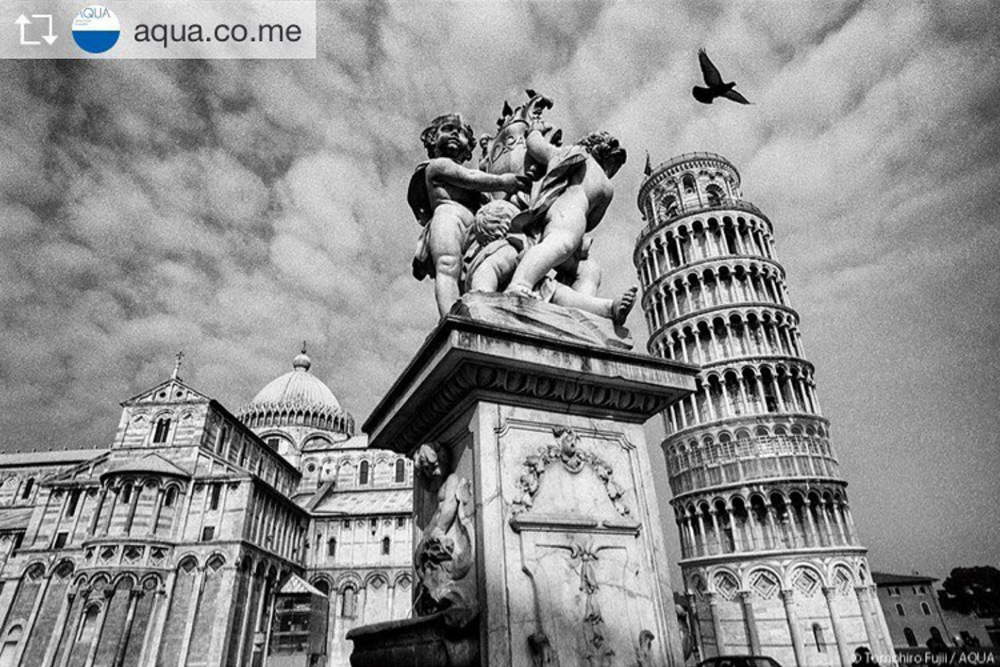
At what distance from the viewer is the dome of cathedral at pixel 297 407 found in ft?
193

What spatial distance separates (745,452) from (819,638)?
10.8 meters

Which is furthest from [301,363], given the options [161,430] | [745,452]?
[745,452]

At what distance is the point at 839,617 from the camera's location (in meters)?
30.8

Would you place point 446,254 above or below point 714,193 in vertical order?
below

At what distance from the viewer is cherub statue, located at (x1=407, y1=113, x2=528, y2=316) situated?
4258 millimetres

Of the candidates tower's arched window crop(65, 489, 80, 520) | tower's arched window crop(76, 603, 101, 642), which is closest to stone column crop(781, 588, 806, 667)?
tower's arched window crop(76, 603, 101, 642)

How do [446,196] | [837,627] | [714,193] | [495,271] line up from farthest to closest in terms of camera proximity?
[714,193] → [837,627] → [446,196] → [495,271]

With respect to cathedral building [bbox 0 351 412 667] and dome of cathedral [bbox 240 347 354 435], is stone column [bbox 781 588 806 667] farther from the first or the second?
dome of cathedral [bbox 240 347 354 435]

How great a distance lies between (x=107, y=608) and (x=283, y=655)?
31.7ft

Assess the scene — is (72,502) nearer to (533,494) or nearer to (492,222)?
(492,222)

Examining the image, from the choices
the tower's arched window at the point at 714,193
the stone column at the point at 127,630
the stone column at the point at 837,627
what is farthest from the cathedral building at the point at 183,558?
the tower's arched window at the point at 714,193

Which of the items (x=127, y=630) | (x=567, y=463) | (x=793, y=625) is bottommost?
(x=793, y=625)

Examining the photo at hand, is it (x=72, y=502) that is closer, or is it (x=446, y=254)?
(x=446, y=254)

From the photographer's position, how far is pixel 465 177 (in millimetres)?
4500
